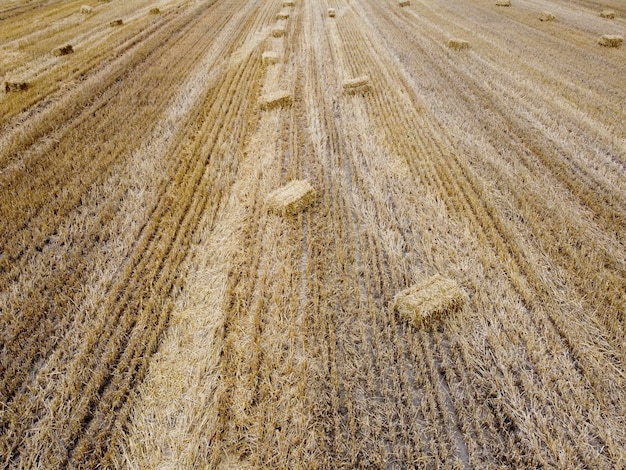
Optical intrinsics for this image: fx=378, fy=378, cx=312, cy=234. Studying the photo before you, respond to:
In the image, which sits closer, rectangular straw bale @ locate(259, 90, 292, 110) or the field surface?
the field surface

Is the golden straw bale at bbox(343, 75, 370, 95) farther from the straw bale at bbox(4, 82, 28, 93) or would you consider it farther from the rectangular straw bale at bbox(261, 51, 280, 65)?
the straw bale at bbox(4, 82, 28, 93)

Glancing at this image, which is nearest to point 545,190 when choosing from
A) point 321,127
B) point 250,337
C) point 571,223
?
point 571,223

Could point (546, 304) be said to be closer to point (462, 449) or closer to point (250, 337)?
point (462, 449)

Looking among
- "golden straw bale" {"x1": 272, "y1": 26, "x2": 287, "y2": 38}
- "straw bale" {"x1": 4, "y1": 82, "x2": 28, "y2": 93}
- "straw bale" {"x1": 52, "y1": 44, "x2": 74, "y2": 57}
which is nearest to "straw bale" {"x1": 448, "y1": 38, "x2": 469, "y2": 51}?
"golden straw bale" {"x1": 272, "y1": 26, "x2": 287, "y2": 38}

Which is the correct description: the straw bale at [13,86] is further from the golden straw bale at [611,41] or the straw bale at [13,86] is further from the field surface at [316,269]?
the golden straw bale at [611,41]

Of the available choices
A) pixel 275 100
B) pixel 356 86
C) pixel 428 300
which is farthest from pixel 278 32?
pixel 428 300

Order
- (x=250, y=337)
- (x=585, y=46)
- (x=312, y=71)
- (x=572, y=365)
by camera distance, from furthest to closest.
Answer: (x=585, y=46) < (x=312, y=71) < (x=250, y=337) < (x=572, y=365)
